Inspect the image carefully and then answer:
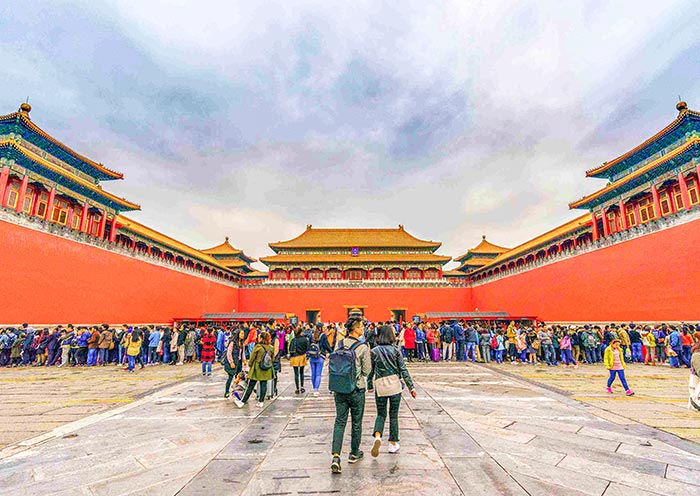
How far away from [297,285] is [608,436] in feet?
87.2

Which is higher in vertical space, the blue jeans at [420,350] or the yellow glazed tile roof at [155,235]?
the yellow glazed tile roof at [155,235]

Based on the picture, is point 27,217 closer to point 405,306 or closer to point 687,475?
point 687,475

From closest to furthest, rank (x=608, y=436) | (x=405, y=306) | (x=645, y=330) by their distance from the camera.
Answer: (x=608, y=436) → (x=645, y=330) → (x=405, y=306)

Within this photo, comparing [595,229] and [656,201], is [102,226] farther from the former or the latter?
[656,201]

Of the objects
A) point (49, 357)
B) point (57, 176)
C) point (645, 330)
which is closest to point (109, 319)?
point (49, 357)

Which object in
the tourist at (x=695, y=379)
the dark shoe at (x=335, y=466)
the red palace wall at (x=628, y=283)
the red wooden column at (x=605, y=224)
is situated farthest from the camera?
the red wooden column at (x=605, y=224)

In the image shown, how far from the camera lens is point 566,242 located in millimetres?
21281

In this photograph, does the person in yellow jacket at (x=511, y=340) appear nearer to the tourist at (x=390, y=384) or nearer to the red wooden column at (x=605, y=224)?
the tourist at (x=390, y=384)

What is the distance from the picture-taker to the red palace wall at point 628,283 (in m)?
13.0

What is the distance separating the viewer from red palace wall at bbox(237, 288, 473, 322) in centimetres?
2886

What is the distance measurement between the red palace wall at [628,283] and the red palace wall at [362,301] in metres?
8.24

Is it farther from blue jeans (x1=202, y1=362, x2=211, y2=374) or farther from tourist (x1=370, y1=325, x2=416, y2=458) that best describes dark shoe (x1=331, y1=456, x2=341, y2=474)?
blue jeans (x1=202, y1=362, x2=211, y2=374)

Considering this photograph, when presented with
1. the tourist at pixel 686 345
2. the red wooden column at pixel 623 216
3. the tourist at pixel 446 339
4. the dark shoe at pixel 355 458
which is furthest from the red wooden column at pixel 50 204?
the red wooden column at pixel 623 216

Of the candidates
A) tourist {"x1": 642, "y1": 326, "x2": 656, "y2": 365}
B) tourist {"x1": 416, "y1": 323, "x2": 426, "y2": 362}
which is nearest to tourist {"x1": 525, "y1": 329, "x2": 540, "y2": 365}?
tourist {"x1": 416, "y1": 323, "x2": 426, "y2": 362}
